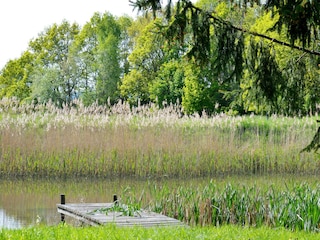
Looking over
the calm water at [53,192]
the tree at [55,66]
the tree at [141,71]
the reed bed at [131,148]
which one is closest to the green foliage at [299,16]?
the calm water at [53,192]

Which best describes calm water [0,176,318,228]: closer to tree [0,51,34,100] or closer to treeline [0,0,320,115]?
treeline [0,0,320,115]

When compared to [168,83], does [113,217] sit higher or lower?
Answer: lower

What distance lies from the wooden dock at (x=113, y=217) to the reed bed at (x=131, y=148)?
18.6ft

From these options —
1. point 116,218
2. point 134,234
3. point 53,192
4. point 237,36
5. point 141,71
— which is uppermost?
point 141,71

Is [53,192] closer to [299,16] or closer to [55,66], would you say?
[299,16]

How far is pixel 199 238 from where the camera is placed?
5504 millimetres

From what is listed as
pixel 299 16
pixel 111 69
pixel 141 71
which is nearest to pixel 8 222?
pixel 299 16

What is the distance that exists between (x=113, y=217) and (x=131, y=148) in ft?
24.5

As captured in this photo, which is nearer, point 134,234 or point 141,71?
point 134,234

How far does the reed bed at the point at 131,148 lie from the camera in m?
14.7

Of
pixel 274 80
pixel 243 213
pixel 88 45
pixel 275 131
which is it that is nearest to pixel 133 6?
pixel 274 80

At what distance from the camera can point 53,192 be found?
12914 millimetres

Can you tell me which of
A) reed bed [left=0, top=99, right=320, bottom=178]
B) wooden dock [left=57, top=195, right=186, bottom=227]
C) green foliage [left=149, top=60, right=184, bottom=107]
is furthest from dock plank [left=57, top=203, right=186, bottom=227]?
green foliage [left=149, top=60, right=184, bottom=107]

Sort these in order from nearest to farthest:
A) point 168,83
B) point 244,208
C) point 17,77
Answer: point 244,208, point 168,83, point 17,77
